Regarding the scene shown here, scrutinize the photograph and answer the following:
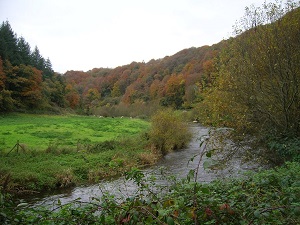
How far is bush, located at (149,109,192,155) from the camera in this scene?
2442cm

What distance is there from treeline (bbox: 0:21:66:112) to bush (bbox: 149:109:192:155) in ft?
103

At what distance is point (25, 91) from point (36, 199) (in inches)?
1758

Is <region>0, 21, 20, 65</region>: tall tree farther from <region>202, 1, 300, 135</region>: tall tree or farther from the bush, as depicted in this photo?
<region>202, 1, 300, 135</region>: tall tree

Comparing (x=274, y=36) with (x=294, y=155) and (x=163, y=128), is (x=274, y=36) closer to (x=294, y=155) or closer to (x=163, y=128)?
(x=294, y=155)

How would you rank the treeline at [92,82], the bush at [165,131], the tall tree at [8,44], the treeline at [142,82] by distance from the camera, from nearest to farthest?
the bush at [165,131], the treeline at [92,82], the tall tree at [8,44], the treeline at [142,82]

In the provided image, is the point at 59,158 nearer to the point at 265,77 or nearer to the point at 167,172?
the point at 167,172

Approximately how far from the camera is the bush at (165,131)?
2442 cm

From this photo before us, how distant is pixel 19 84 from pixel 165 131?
40.1m

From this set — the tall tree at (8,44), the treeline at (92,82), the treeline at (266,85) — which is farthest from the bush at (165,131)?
the tall tree at (8,44)

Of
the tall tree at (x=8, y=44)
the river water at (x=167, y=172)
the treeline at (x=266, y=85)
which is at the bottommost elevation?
the river water at (x=167, y=172)

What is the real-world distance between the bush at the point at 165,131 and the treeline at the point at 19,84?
1239 inches

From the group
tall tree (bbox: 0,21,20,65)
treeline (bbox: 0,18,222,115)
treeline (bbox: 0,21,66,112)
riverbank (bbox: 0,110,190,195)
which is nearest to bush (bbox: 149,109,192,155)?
riverbank (bbox: 0,110,190,195)

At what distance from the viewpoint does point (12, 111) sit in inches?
1909

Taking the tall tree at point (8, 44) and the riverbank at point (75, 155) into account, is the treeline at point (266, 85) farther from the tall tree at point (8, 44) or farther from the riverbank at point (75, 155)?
the tall tree at point (8, 44)
